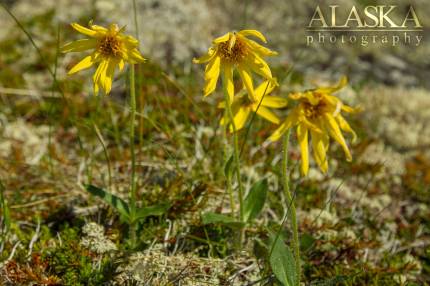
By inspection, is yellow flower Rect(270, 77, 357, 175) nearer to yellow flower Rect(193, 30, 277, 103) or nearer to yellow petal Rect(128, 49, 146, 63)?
yellow flower Rect(193, 30, 277, 103)

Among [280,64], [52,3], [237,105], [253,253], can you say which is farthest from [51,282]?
[52,3]

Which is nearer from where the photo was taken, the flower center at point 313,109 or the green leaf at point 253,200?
the flower center at point 313,109

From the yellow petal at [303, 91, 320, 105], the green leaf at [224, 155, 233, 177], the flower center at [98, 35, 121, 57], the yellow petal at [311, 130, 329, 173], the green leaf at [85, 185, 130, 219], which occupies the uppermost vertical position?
the flower center at [98, 35, 121, 57]

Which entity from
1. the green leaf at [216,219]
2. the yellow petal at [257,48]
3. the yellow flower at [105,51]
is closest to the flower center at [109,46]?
the yellow flower at [105,51]

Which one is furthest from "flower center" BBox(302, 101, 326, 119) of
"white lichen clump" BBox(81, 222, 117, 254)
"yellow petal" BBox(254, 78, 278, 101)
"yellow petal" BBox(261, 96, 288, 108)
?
"white lichen clump" BBox(81, 222, 117, 254)

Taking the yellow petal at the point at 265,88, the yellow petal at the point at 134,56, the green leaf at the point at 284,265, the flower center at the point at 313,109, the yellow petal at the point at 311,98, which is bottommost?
the green leaf at the point at 284,265

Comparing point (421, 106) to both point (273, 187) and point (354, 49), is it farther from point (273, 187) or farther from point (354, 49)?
point (273, 187)

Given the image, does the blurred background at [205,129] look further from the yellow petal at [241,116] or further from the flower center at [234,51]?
the flower center at [234,51]
